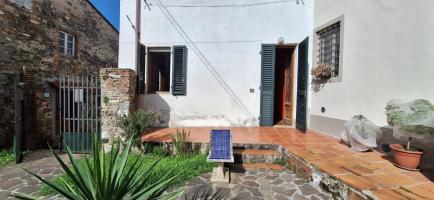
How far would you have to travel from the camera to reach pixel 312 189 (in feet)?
10.0

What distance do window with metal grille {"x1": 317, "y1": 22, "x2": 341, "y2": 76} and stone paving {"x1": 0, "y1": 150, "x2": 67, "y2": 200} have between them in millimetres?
6890

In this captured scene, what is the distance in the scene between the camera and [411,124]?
2.74 m

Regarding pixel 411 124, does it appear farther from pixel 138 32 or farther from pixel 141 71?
pixel 138 32

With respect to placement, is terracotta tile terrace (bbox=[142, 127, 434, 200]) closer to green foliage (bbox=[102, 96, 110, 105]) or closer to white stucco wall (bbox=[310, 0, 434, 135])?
white stucco wall (bbox=[310, 0, 434, 135])

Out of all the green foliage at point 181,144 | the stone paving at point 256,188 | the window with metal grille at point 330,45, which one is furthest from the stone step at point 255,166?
the window with metal grille at point 330,45

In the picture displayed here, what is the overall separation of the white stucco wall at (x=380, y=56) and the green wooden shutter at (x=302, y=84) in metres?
0.53

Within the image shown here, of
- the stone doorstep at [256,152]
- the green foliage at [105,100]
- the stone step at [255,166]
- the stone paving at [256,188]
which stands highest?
the green foliage at [105,100]

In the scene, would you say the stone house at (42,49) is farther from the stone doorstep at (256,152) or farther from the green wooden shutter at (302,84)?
the green wooden shutter at (302,84)

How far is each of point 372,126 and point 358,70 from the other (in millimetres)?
1296

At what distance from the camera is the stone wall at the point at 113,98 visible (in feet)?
15.7

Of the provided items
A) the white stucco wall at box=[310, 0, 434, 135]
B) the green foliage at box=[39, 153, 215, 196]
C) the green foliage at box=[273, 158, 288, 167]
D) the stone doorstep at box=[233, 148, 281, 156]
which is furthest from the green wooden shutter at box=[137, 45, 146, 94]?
the white stucco wall at box=[310, 0, 434, 135]

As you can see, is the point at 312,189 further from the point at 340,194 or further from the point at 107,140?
the point at 107,140

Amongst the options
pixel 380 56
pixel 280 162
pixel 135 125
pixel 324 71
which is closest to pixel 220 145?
pixel 280 162

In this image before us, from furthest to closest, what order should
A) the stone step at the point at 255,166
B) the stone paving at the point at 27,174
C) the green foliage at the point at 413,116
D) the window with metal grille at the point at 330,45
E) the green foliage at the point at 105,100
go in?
the window with metal grille at the point at 330,45, the green foliage at the point at 105,100, the stone step at the point at 255,166, the stone paving at the point at 27,174, the green foliage at the point at 413,116
